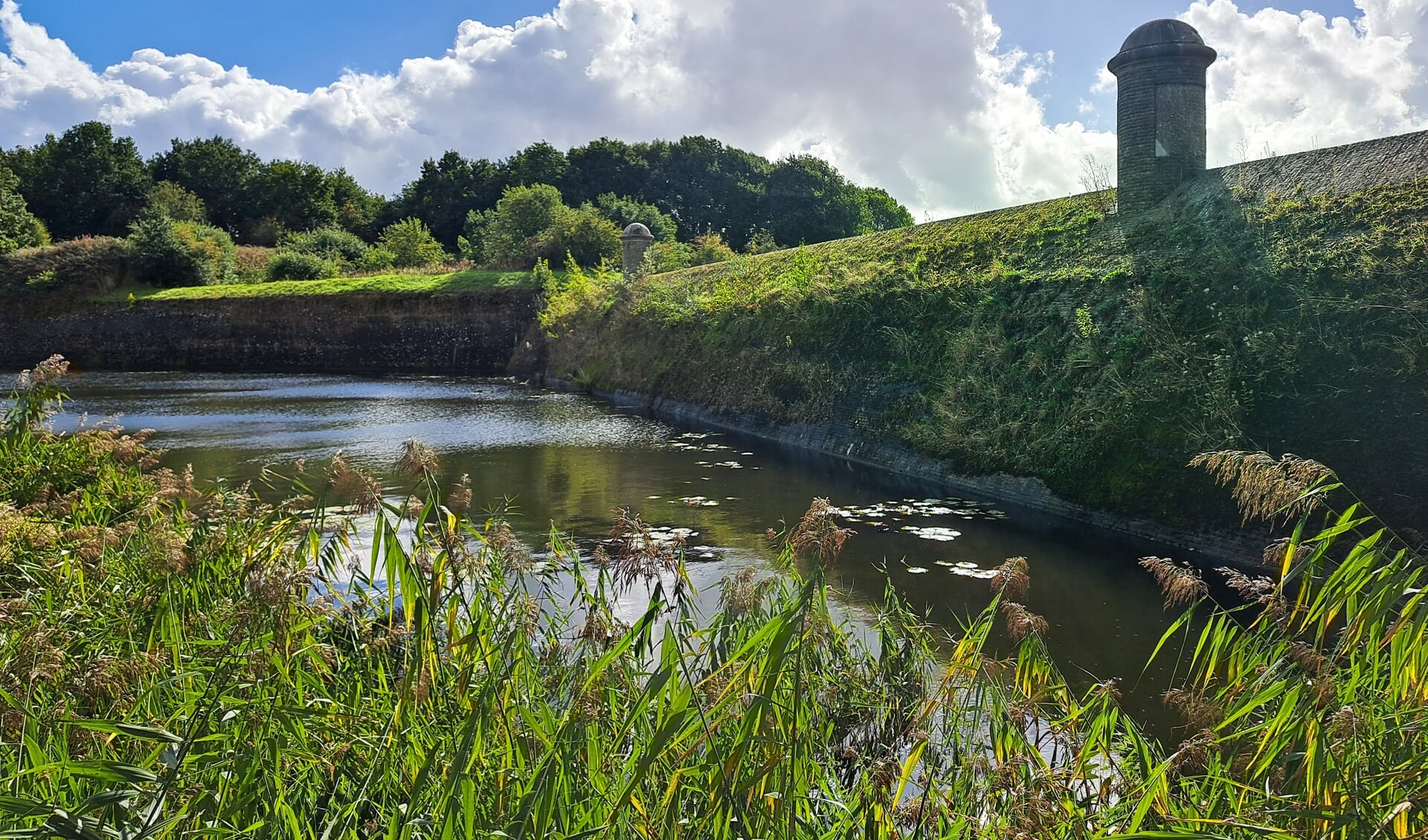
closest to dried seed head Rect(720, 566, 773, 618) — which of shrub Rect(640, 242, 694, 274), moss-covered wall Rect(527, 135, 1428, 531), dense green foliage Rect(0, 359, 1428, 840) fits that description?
dense green foliage Rect(0, 359, 1428, 840)

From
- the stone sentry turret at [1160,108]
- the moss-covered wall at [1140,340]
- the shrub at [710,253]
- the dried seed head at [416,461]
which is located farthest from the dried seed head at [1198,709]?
the shrub at [710,253]

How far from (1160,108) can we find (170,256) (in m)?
39.9

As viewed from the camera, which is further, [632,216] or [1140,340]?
[632,216]

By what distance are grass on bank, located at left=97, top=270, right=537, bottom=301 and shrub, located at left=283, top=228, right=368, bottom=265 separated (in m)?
7.97

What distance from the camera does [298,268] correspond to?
135ft

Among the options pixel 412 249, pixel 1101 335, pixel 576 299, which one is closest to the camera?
pixel 1101 335

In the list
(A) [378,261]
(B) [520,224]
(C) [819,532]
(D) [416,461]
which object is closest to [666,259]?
(B) [520,224]

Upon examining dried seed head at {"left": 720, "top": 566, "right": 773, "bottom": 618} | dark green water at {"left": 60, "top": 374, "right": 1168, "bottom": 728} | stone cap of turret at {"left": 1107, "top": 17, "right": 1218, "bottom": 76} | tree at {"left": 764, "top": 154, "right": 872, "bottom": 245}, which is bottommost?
dark green water at {"left": 60, "top": 374, "right": 1168, "bottom": 728}

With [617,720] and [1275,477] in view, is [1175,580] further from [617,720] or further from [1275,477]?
[617,720]

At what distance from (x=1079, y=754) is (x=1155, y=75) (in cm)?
1392

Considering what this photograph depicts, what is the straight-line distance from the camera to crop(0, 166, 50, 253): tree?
143 ft

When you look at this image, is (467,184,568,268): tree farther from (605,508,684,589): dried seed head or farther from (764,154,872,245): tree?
(605,508,684,589): dried seed head

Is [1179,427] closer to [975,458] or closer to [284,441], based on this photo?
[975,458]

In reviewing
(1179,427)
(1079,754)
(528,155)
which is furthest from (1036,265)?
(528,155)
